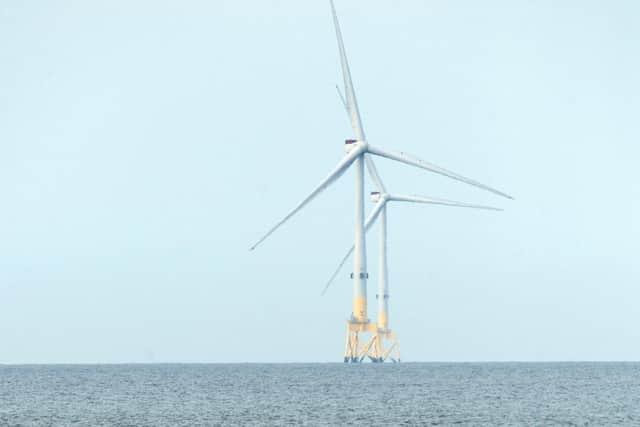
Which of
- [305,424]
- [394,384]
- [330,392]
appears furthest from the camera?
[394,384]

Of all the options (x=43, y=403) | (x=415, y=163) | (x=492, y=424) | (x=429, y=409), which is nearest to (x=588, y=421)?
(x=492, y=424)

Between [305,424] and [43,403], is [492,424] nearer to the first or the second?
[305,424]

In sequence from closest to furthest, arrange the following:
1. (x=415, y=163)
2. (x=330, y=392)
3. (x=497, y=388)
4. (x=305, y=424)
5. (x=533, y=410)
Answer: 1. (x=305, y=424)
2. (x=533, y=410)
3. (x=330, y=392)
4. (x=497, y=388)
5. (x=415, y=163)

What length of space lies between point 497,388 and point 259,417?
60363 millimetres

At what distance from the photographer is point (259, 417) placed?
3969 inches

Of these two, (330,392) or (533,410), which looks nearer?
(533,410)

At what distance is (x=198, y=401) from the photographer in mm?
126312

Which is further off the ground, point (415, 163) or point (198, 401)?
point (415, 163)

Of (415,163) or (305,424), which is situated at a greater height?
(415,163)

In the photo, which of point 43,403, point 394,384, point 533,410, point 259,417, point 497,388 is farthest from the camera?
point 394,384

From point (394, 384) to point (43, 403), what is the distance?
54.7m

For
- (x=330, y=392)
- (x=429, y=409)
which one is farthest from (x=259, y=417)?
(x=330, y=392)

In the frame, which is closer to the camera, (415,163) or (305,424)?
(305,424)

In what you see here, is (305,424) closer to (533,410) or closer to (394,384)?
(533,410)
